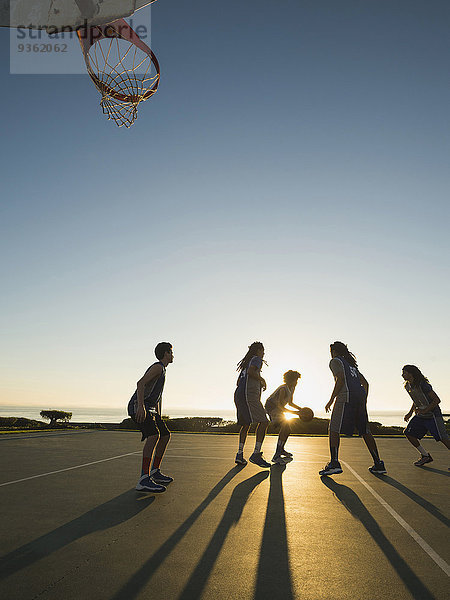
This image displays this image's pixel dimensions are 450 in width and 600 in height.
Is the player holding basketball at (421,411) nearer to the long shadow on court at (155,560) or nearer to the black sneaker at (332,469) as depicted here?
the black sneaker at (332,469)

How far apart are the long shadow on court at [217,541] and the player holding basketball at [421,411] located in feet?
14.0

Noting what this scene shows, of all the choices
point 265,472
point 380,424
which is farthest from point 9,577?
point 380,424

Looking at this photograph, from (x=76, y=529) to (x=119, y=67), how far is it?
973 cm

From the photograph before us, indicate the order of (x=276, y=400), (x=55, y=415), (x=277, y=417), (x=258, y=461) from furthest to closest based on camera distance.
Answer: (x=55, y=415) → (x=276, y=400) → (x=277, y=417) → (x=258, y=461)

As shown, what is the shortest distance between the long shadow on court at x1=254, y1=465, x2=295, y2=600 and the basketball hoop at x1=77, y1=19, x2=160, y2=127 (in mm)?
9611

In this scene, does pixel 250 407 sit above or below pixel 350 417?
above

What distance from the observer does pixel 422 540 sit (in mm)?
4191

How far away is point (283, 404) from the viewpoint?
34.0 ft

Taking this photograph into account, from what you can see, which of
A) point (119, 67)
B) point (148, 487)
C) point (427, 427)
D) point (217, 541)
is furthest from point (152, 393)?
point (119, 67)

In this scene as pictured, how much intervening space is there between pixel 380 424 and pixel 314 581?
2406 cm

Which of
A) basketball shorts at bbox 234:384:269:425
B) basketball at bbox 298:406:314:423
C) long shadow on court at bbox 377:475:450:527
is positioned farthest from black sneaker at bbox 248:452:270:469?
long shadow on court at bbox 377:475:450:527

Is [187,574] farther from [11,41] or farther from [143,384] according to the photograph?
[11,41]

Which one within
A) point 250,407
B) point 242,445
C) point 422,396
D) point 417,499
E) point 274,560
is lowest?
point 417,499

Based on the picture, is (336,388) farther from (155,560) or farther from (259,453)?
(155,560)
